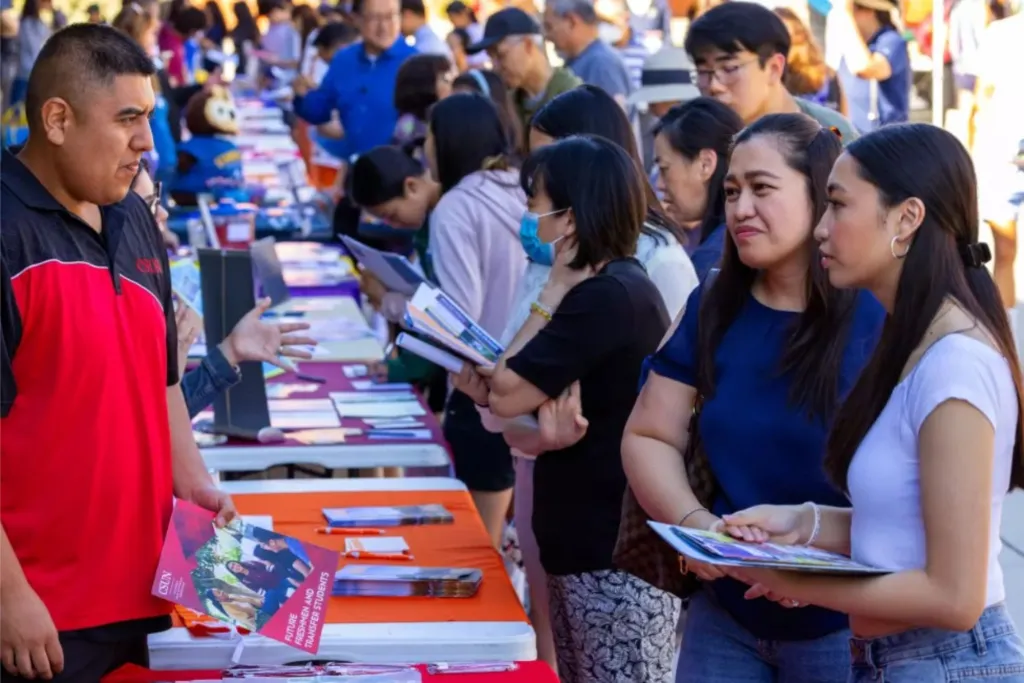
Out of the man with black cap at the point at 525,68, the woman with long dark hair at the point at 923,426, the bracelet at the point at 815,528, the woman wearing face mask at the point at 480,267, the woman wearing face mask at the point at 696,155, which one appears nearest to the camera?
the woman with long dark hair at the point at 923,426

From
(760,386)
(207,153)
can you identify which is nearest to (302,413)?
(760,386)

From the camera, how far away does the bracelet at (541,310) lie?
3.18m

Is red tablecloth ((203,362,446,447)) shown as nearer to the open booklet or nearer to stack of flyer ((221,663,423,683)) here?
stack of flyer ((221,663,423,683))

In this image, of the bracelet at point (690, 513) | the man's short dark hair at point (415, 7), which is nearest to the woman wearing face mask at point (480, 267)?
the bracelet at point (690, 513)

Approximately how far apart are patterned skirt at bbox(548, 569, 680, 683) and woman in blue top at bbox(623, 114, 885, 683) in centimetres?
43

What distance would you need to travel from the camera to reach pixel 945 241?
208 cm

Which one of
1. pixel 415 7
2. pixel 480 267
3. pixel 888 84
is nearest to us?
pixel 480 267

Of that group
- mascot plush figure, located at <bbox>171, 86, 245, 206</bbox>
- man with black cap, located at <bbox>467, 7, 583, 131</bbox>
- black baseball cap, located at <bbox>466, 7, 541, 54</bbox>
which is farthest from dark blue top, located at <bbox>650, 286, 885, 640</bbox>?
mascot plush figure, located at <bbox>171, 86, 245, 206</bbox>

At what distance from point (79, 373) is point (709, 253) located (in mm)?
1696

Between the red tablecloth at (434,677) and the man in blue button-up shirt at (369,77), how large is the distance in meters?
6.05

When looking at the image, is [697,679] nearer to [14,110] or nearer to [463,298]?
[463,298]

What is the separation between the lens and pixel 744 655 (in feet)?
8.31

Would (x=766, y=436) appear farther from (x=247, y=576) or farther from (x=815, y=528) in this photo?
(x=247, y=576)

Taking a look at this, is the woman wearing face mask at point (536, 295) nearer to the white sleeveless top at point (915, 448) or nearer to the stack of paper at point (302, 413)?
the stack of paper at point (302, 413)
